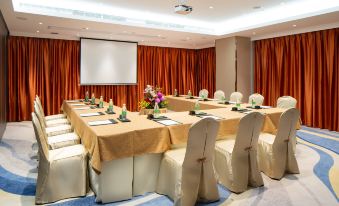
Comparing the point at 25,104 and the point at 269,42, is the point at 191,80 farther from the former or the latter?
the point at 25,104

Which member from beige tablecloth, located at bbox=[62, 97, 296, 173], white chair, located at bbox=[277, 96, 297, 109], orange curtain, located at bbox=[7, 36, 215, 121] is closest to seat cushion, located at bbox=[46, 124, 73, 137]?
beige tablecloth, located at bbox=[62, 97, 296, 173]

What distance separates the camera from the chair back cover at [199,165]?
238 centimetres

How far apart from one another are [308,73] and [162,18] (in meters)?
4.01

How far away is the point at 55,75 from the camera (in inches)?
303

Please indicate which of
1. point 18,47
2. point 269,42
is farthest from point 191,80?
point 18,47

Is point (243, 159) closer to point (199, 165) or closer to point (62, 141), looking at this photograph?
point (199, 165)

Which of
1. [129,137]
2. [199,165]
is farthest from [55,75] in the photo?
[199,165]

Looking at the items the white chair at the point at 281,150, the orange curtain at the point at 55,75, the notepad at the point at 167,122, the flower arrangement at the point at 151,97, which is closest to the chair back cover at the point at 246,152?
the white chair at the point at 281,150

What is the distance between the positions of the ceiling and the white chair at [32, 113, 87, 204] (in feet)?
10.4

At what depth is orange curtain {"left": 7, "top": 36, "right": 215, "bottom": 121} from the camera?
7.22 m

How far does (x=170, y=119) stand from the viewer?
131 inches

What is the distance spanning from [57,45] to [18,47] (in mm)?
1014

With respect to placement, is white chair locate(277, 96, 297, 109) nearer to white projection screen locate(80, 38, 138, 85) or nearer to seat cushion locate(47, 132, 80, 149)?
seat cushion locate(47, 132, 80, 149)

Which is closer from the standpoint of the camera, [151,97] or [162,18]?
[151,97]
